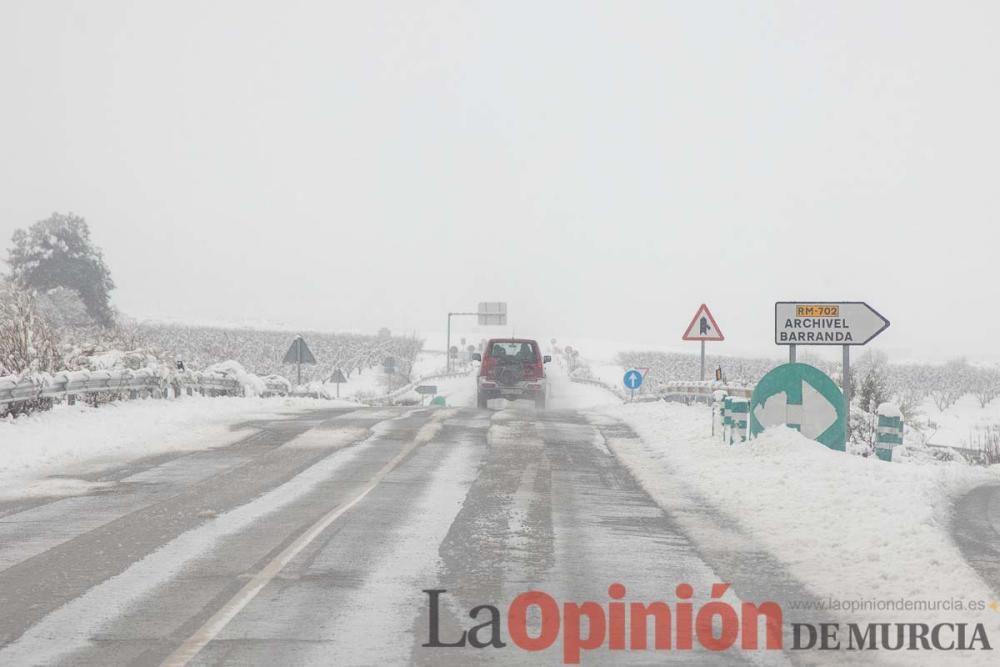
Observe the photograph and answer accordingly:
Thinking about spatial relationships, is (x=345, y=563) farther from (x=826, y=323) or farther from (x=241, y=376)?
(x=241, y=376)

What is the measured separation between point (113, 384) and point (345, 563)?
48.5ft

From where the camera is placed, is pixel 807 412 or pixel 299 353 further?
pixel 299 353

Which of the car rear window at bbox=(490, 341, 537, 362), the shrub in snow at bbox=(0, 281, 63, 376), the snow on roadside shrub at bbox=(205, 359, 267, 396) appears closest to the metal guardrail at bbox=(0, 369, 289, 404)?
the snow on roadside shrub at bbox=(205, 359, 267, 396)

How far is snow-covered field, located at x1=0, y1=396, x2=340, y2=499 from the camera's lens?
12.2m

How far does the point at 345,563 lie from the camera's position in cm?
745

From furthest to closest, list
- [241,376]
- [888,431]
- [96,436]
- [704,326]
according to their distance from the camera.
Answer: [241,376]
[704,326]
[96,436]
[888,431]

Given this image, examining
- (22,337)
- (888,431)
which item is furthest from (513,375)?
(888,431)

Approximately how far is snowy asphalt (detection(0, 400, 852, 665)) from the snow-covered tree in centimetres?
5396

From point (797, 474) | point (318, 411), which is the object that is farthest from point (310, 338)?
point (797, 474)

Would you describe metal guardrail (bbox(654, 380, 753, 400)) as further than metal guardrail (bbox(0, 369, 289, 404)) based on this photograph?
Yes

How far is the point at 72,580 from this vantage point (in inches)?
268

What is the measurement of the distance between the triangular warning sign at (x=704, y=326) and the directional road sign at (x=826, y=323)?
28.1ft

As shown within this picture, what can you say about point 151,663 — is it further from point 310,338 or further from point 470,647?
point 310,338

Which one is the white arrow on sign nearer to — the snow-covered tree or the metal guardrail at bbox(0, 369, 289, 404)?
the metal guardrail at bbox(0, 369, 289, 404)
